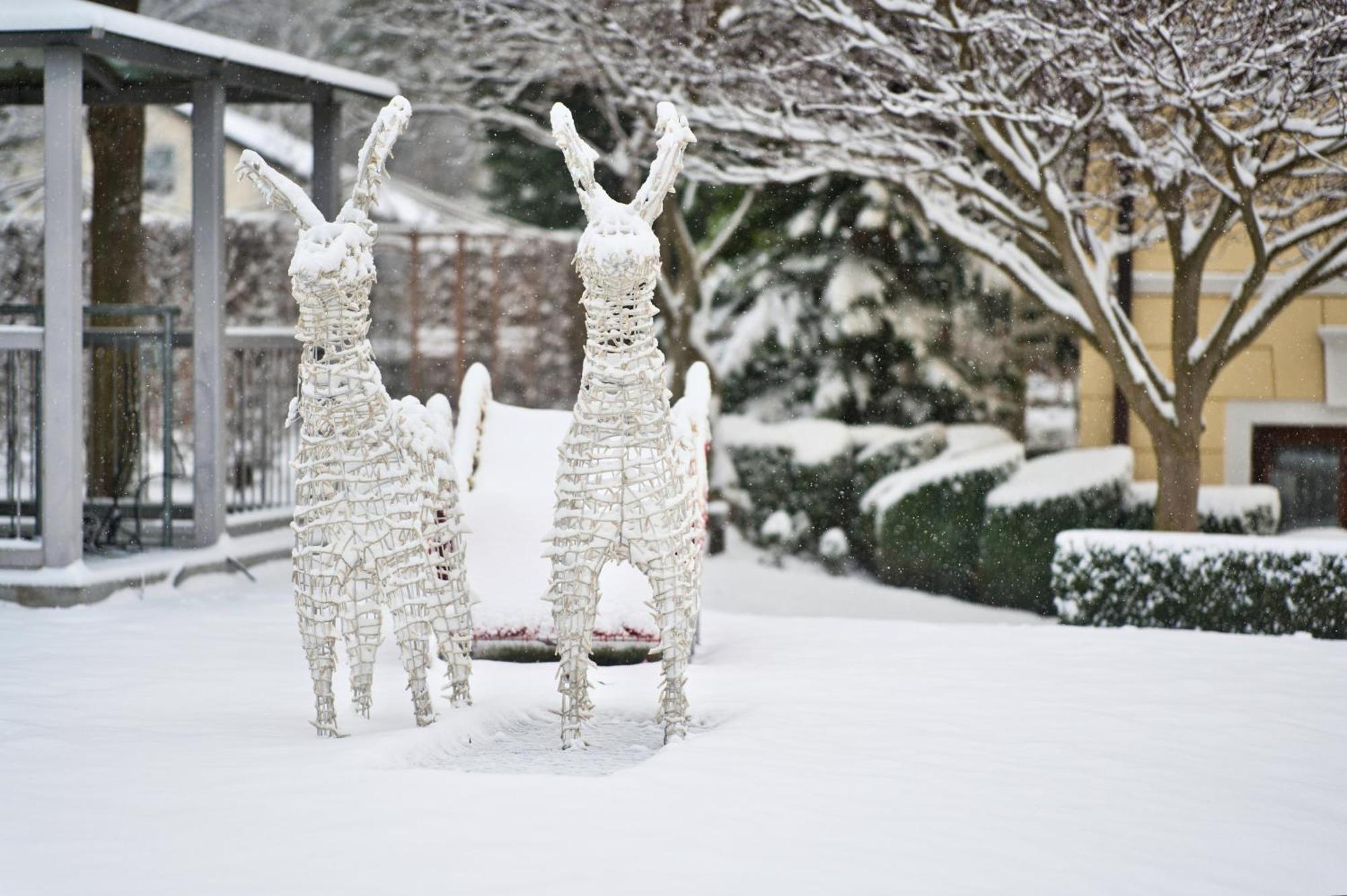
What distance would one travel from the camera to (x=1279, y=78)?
25.4 feet

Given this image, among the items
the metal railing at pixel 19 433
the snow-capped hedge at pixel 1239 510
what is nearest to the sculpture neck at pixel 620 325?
the metal railing at pixel 19 433

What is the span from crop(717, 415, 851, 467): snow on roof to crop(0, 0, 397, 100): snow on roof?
4.98 m

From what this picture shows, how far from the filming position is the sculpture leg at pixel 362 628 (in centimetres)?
493

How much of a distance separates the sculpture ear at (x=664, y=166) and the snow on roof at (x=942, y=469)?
6.51m

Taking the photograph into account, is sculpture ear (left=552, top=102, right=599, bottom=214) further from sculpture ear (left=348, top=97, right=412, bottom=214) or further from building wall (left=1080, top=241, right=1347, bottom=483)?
building wall (left=1080, top=241, right=1347, bottom=483)

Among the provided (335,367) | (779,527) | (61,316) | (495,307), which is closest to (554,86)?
(495,307)

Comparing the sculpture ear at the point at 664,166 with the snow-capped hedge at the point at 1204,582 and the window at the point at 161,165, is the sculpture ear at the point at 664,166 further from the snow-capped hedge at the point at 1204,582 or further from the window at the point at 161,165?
the window at the point at 161,165

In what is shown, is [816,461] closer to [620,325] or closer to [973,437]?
[973,437]

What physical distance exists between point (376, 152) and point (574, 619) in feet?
5.76

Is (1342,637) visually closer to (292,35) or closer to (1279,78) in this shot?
(1279,78)

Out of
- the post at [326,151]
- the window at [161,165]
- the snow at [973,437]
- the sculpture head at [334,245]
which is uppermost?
the window at [161,165]

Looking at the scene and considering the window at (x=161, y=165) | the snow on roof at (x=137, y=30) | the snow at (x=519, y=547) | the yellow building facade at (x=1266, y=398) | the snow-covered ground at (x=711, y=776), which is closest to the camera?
the snow-covered ground at (x=711, y=776)

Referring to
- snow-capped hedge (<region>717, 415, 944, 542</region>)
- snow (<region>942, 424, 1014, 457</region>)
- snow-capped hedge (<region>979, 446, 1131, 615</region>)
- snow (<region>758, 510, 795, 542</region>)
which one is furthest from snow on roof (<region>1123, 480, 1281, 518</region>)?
snow (<region>758, 510, 795, 542</region>)

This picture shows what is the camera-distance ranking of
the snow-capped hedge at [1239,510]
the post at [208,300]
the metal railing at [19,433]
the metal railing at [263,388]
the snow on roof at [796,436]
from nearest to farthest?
the metal railing at [19,433] → the post at [208,300] → the snow-capped hedge at [1239,510] → the metal railing at [263,388] → the snow on roof at [796,436]
